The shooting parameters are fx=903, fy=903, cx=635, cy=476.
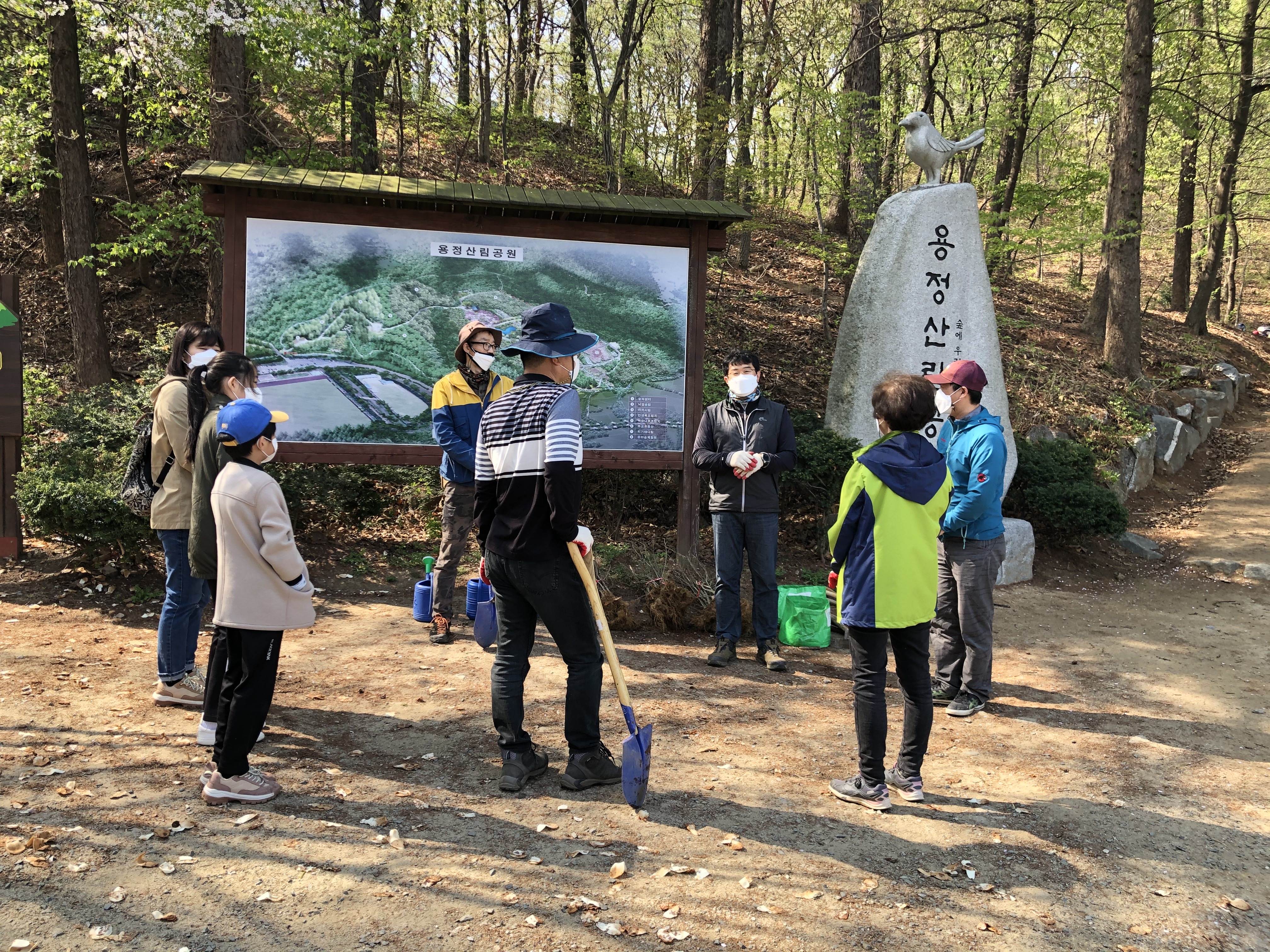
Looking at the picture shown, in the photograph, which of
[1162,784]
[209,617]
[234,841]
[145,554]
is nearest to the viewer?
[234,841]

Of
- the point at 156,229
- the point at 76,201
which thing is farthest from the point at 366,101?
the point at 76,201

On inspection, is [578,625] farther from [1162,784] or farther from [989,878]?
[1162,784]

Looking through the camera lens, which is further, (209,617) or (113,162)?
(113,162)

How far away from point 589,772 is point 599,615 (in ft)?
2.36

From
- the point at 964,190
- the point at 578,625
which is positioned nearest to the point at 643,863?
the point at 578,625

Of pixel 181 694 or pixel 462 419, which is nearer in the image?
pixel 181 694

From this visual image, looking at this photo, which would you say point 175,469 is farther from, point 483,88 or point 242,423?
point 483,88

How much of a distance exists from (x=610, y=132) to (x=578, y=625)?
1197 cm

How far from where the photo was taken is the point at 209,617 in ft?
20.6

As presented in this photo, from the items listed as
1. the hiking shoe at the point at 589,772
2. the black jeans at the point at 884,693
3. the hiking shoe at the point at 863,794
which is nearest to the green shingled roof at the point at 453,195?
the black jeans at the point at 884,693

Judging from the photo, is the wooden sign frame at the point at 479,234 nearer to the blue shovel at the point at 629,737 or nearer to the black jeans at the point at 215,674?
the black jeans at the point at 215,674

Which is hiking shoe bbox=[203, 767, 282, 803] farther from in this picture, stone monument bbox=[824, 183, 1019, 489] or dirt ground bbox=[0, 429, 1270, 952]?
stone monument bbox=[824, 183, 1019, 489]

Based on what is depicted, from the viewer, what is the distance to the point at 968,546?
16.8ft

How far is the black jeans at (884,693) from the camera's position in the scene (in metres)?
3.88
